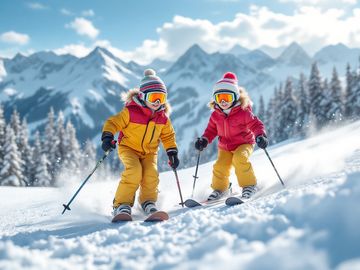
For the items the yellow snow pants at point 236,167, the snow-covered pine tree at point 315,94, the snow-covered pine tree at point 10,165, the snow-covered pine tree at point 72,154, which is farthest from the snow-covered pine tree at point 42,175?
the yellow snow pants at point 236,167

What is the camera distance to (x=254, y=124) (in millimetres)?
6547

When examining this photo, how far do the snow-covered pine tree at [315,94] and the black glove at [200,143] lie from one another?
33.6 m

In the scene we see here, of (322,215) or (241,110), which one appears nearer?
(322,215)

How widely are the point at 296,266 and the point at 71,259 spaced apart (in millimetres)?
1599

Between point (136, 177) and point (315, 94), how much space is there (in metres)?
36.5

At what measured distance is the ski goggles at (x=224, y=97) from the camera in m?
6.68

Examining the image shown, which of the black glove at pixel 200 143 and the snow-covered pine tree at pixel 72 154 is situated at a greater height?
the snow-covered pine tree at pixel 72 154

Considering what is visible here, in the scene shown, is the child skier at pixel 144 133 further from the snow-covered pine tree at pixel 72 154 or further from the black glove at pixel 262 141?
the snow-covered pine tree at pixel 72 154

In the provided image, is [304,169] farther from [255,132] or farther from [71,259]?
[71,259]

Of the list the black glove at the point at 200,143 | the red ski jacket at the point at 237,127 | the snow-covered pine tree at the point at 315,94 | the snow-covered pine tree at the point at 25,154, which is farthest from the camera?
the snow-covered pine tree at the point at 315,94

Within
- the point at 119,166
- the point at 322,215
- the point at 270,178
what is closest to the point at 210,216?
the point at 322,215

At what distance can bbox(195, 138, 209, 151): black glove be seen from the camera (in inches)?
270

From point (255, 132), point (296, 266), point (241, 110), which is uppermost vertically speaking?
point (241, 110)

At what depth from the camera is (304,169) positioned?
6.35 metres
